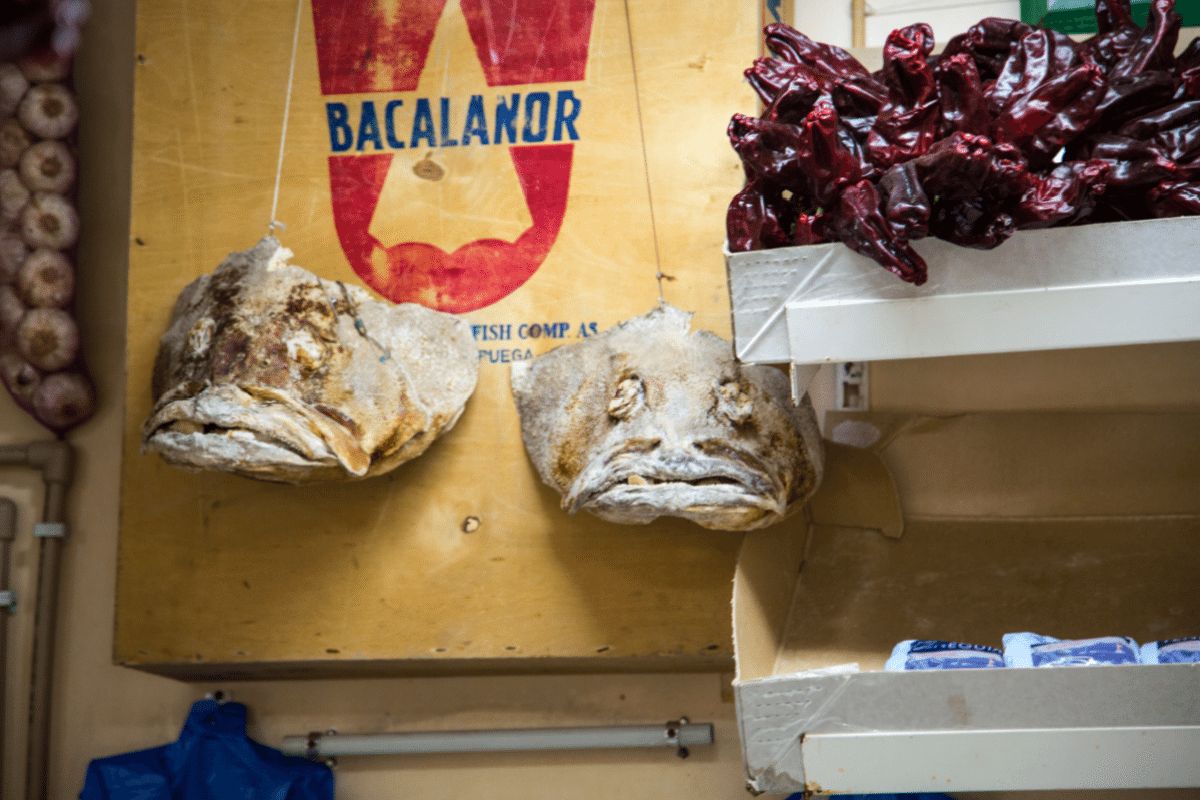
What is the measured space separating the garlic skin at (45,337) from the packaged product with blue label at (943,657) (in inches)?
69.8

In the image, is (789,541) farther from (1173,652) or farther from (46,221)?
(46,221)

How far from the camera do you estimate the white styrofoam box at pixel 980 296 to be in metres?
1.04

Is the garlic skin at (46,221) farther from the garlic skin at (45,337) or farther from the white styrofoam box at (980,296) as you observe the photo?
the white styrofoam box at (980,296)

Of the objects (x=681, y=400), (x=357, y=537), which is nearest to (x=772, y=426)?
(x=681, y=400)

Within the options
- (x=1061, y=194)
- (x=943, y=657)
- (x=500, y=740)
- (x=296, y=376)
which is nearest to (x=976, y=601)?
(x=943, y=657)

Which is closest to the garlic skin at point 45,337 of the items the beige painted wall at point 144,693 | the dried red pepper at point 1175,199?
the beige painted wall at point 144,693

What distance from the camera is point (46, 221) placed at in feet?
6.95

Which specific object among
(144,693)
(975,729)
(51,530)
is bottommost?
(144,693)

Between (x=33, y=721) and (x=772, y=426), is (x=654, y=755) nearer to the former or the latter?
(x=772, y=426)

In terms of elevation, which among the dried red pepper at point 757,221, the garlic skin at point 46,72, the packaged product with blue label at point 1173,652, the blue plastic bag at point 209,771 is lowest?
the blue plastic bag at point 209,771

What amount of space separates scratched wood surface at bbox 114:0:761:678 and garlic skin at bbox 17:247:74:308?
1.09 feet

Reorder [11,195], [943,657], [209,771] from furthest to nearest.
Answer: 1. [11,195]
2. [209,771]
3. [943,657]

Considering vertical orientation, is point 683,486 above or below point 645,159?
below

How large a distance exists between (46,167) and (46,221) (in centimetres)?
11
